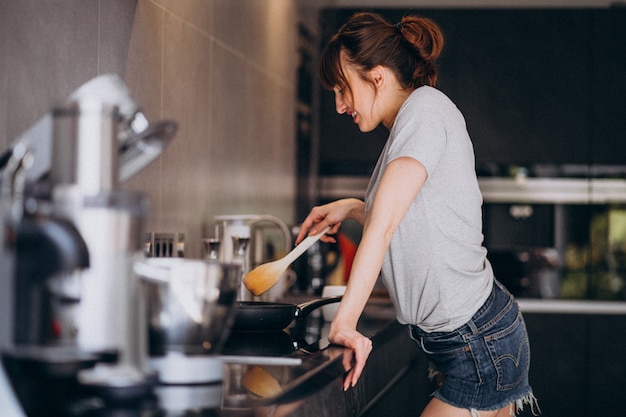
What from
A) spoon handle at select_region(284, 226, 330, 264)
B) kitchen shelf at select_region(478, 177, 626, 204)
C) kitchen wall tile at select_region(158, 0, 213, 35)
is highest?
kitchen wall tile at select_region(158, 0, 213, 35)

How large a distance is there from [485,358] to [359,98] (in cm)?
57

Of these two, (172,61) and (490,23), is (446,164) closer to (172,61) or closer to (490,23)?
(172,61)

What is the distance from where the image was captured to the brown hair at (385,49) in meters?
1.59

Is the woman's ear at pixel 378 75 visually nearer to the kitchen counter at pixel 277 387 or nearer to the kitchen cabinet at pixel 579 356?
the kitchen counter at pixel 277 387

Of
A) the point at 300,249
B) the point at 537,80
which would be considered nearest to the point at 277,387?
the point at 300,249

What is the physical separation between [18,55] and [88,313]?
29.8 inches

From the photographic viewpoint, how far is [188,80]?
7.67ft

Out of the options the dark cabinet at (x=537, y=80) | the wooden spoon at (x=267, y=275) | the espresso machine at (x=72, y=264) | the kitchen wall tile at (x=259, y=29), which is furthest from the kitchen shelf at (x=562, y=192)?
the espresso machine at (x=72, y=264)

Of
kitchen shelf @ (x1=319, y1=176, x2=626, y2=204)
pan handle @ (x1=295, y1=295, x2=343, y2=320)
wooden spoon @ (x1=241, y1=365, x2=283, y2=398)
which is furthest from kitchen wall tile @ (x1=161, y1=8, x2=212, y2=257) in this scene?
kitchen shelf @ (x1=319, y1=176, x2=626, y2=204)

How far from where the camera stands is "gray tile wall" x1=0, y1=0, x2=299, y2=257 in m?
1.49

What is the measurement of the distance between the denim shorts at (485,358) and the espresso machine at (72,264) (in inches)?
30.1

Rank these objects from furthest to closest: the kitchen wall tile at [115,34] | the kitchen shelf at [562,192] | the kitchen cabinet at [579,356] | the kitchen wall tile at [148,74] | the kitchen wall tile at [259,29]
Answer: the kitchen shelf at [562,192] < the kitchen cabinet at [579,356] < the kitchen wall tile at [259,29] < the kitchen wall tile at [148,74] < the kitchen wall tile at [115,34]

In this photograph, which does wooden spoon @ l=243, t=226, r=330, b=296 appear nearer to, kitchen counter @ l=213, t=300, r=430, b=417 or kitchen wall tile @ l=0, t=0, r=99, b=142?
kitchen counter @ l=213, t=300, r=430, b=417

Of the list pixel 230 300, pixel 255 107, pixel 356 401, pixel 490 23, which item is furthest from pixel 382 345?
pixel 490 23
